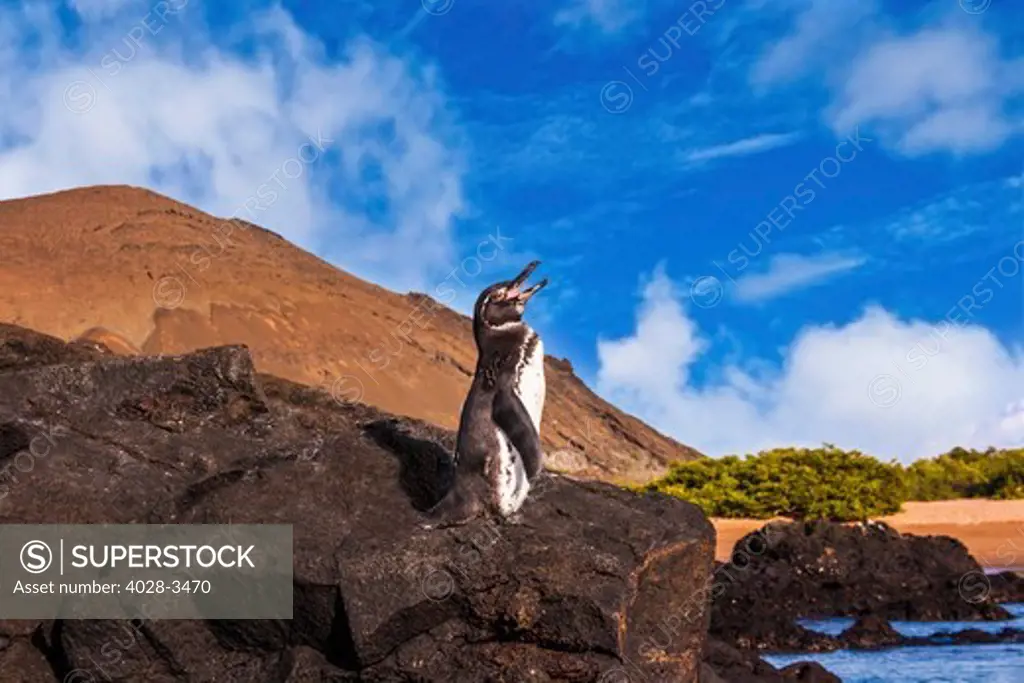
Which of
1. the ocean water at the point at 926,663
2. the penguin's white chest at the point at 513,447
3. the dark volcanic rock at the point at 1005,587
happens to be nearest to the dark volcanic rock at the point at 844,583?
the dark volcanic rock at the point at 1005,587

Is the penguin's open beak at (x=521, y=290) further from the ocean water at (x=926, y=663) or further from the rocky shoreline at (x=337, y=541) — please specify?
the ocean water at (x=926, y=663)

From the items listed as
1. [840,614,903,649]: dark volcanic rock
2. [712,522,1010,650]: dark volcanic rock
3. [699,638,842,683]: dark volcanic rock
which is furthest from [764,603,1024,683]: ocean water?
[699,638,842,683]: dark volcanic rock

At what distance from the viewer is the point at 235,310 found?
1993 inches

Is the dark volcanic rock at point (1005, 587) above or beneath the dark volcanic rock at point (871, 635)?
above

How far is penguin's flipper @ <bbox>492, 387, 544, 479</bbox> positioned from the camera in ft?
35.3

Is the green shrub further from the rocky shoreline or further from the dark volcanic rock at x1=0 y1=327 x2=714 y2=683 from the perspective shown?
the dark volcanic rock at x1=0 y1=327 x2=714 y2=683

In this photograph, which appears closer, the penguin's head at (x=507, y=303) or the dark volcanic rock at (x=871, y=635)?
the penguin's head at (x=507, y=303)

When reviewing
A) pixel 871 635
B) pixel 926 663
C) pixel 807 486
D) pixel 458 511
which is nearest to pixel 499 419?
pixel 458 511

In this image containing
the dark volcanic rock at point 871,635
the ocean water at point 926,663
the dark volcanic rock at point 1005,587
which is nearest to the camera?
the ocean water at point 926,663

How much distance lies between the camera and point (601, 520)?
11.3 meters

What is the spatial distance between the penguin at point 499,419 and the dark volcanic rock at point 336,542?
20 centimetres

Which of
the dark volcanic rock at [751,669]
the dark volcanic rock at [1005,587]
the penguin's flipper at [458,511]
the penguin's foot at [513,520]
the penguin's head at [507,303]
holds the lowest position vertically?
the dark volcanic rock at [751,669]

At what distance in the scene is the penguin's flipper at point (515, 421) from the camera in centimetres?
1076

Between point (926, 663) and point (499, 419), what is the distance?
9.83 meters
